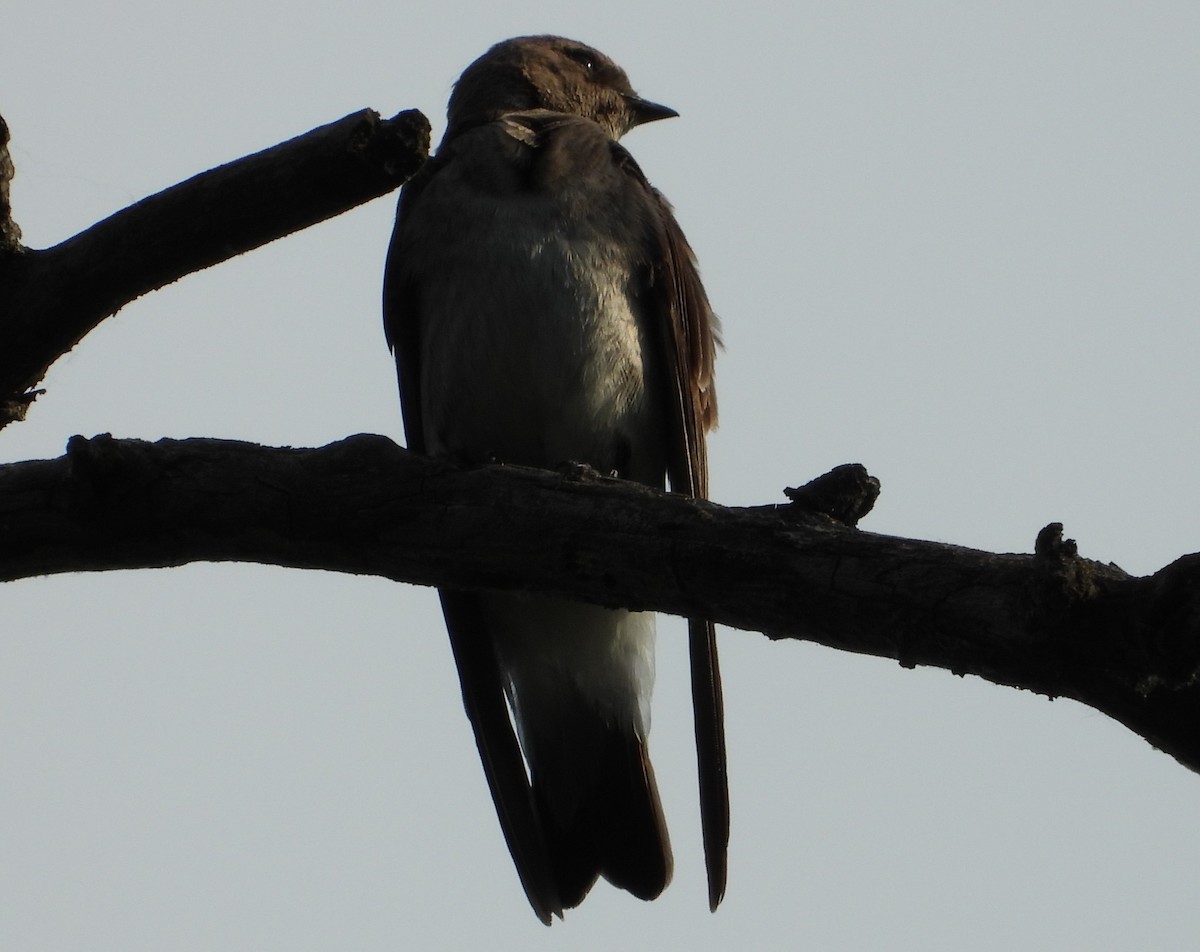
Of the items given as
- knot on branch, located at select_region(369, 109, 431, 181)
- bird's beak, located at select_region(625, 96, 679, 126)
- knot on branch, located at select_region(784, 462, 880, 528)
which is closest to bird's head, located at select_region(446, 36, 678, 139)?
bird's beak, located at select_region(625, 96, 679, 126)

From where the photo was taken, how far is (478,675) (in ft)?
17.8

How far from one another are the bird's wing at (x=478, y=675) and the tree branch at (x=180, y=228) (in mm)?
1877

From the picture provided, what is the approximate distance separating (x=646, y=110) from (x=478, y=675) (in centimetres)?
293

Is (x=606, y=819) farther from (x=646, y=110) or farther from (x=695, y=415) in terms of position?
(x=646, y=110)

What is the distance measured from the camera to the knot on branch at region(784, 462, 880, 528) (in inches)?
123

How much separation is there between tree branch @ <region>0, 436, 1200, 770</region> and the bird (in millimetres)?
1348

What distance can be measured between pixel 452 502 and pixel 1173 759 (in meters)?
1.70

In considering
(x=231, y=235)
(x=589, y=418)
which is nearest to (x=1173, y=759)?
(x=231, y=235)

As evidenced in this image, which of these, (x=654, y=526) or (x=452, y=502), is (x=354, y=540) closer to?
(x=452, y=502)

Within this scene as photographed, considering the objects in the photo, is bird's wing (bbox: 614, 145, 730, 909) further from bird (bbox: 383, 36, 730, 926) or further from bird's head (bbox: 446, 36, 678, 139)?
bird's head (bbox: 446, 36, 678, 139)

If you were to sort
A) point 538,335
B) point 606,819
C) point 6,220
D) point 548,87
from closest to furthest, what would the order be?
point 6,220 → point 538,335 → point 606,819 → point 548,87

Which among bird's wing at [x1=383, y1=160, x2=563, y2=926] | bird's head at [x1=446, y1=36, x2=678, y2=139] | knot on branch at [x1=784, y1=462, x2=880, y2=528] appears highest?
bird's head at [x1=446, y1=36, x2=678, y2=139]

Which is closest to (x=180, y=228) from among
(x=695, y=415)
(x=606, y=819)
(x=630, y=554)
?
(x=630, y=554)

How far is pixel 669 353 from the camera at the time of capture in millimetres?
5254
